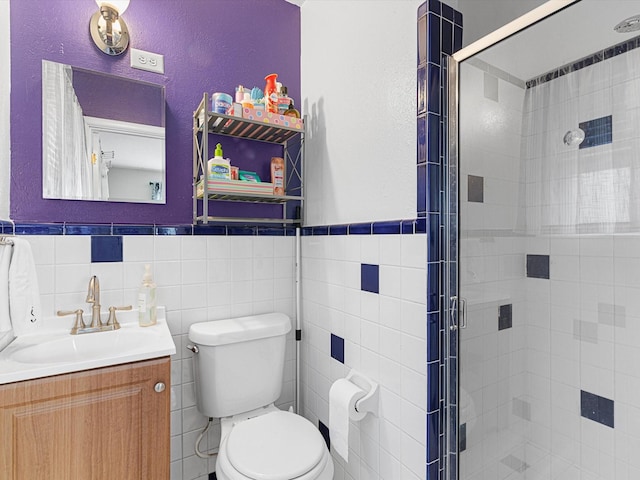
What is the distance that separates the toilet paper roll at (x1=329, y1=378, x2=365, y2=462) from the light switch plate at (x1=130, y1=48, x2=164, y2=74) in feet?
5.18

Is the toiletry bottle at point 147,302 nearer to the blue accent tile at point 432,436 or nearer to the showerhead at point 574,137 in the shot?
the blue accent tile at point 432,436

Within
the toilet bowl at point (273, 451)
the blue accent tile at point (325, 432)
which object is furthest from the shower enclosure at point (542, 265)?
the blue accent tile at point (325, 432)

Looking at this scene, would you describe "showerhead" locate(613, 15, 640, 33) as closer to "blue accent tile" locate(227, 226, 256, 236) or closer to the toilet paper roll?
Result: the toilet paper roll

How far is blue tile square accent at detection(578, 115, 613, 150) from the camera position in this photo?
1.04m

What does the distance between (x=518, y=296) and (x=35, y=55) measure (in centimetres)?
204

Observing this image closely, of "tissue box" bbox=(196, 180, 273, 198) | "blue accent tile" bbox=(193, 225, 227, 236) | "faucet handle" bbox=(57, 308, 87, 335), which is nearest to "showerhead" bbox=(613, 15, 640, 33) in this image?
"tissue box" bbox=(196, 180, 273, 198)

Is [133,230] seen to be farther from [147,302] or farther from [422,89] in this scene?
[422,89]

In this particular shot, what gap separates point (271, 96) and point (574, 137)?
47.3 inches

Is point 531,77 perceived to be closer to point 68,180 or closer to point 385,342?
point 385,342

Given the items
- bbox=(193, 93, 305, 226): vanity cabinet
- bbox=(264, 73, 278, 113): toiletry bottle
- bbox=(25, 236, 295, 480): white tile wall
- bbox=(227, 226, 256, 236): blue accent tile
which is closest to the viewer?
bbox=(25, 236, 295, 480): white tile wall

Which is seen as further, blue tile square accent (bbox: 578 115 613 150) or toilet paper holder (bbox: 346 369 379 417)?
toilet paper holder (bbox: 346 369 379 417)

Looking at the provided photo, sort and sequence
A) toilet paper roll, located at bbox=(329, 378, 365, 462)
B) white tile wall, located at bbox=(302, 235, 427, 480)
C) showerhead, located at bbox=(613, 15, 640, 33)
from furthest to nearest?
toilet paper roll, located at bbox=(329, 378, 365, 462) → white tile wall, located at bbox=(302, 235, 427, 480) → showerhead, located at bbox=(613, 15, 640, 33)

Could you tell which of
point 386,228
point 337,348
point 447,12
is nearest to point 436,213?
point 386,228

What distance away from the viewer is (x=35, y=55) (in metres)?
1.36
